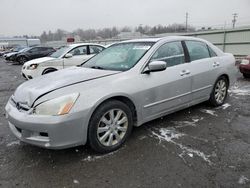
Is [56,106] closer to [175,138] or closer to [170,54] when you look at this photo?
[175,138]

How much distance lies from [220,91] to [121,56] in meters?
2.50

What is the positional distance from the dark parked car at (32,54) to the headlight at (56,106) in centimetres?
1765

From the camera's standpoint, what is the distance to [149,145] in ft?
11.2

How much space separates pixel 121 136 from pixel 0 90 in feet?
21.1

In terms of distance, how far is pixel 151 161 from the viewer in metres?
2.99

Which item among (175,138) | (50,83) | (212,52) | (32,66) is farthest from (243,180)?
(32,66)

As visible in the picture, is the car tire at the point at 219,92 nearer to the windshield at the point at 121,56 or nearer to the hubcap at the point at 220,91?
the hubcap at the point at 220,91

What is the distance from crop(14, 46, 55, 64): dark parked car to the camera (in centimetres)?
1913

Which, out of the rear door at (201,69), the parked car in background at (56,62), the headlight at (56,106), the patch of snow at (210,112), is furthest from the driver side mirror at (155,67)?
the parked car in background at (56,62)

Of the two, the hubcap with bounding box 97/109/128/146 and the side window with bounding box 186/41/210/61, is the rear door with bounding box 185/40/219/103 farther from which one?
the hubcap with bounding box 97/109/128/146

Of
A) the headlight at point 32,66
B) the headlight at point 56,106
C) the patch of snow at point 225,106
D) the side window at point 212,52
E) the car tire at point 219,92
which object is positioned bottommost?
the patch of snow at point 225,106

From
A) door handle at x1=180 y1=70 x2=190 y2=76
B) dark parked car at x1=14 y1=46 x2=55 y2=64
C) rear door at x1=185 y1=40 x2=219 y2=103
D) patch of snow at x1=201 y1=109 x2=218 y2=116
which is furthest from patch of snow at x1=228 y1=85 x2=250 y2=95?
dark parked car at x1=14 y1=46 x2=55 y2=64

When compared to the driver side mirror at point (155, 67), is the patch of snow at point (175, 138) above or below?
below

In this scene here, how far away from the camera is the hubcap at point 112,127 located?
3141 mm
